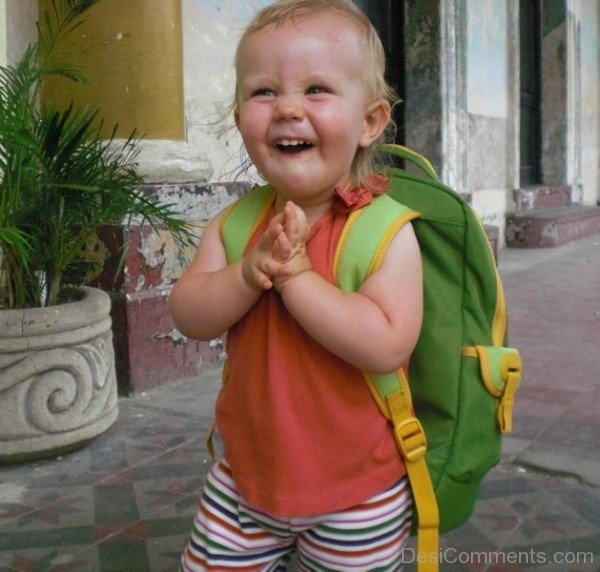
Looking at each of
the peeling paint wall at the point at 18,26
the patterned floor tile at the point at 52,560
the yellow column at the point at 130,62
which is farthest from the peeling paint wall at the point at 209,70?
the patterned floor tile at the point at 52,560

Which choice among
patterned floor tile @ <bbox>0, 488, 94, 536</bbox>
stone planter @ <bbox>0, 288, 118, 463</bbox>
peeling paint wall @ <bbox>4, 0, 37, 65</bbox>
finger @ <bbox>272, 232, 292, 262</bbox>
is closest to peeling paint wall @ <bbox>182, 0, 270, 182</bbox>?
peeling paint wall @ <bbox>4, 0, 37, 65</bbox>

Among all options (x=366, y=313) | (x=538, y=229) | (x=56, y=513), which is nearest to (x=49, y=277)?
(x=56, y=513)

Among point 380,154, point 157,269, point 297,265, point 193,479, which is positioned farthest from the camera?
point 157,269

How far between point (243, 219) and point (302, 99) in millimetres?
229

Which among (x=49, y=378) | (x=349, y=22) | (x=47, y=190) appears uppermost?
(x=349, y=22)

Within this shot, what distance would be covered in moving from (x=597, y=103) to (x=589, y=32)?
3.26 ft

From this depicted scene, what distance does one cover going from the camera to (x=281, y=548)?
4.03 ft

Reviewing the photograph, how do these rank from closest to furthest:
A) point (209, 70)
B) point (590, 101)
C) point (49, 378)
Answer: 1. point (49, 378)
2. point (209, 70)
3. point (590, 101)

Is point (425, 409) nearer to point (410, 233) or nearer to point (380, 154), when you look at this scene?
point (410, 233)

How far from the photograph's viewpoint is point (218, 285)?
1135 millimetres

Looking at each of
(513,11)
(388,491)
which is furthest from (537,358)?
(513,11)

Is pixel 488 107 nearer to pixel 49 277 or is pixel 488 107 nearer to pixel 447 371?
pixel 49 277

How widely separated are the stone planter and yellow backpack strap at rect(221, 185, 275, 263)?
143 cm

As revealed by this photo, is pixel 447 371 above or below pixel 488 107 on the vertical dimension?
below
